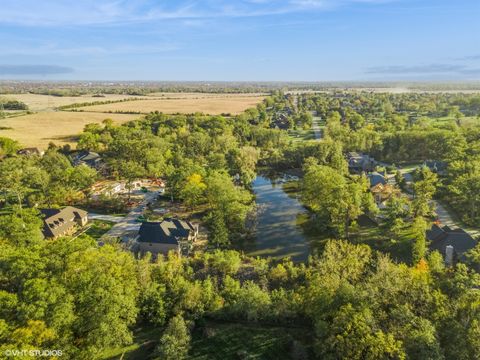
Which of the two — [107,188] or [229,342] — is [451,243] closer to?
[229,342]

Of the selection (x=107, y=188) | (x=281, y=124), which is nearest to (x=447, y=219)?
(x=107, y=188)

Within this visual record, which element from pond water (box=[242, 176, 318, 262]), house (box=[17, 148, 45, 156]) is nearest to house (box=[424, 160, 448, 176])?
pond water (box=[242, 176, 318, 262])

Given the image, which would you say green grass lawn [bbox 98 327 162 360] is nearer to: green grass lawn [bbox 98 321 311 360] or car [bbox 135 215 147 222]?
green grass lawn [bbox 98 321 311 360]

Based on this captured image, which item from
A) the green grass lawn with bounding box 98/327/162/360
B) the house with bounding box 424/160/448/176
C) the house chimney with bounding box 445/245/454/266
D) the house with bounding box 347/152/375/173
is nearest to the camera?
the green grass lawn with bounding box 98/327/162/360

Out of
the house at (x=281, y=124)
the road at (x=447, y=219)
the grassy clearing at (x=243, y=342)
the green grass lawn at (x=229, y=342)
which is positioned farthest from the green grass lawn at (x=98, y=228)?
the house at (x=281, y=124)

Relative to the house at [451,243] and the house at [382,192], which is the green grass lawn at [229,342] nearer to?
the house at [451,243]
